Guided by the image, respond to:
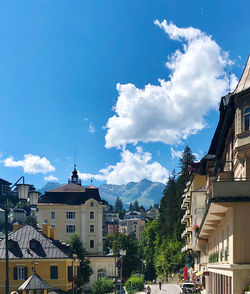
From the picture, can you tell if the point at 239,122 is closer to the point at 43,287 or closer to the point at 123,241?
the point at 43,287

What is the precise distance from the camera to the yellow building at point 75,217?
77.8 metres

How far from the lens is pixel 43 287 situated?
37.1 metres

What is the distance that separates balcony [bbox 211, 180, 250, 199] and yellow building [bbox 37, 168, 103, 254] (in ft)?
210

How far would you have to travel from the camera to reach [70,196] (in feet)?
260

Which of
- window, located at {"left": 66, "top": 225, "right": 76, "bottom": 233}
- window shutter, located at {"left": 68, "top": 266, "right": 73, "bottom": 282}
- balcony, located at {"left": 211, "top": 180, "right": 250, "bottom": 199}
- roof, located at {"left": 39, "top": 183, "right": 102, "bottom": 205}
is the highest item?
balcony, located at {"left": 211, "top": 180, "right": 250, "bottom": 199}

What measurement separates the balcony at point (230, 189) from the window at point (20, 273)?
33289mm

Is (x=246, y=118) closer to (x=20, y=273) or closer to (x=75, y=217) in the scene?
(x=20, y=273)

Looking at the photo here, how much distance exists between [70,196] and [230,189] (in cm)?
6579

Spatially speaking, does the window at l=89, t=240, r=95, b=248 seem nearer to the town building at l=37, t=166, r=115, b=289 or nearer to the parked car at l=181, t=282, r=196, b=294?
the town building at l=37, t=166, r=115, b=289

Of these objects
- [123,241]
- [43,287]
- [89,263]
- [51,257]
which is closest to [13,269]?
[51,257]

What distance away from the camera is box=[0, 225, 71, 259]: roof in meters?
44.7

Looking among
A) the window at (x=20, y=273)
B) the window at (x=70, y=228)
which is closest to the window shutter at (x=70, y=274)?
the window at (x=20, y=273)

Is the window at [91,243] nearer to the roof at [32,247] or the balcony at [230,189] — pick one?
the roof at [32,247]

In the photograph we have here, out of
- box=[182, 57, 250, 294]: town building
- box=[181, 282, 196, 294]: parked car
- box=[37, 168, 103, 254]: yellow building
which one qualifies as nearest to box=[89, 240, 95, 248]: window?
box=[37, 168, 103, 254]: yellow building
